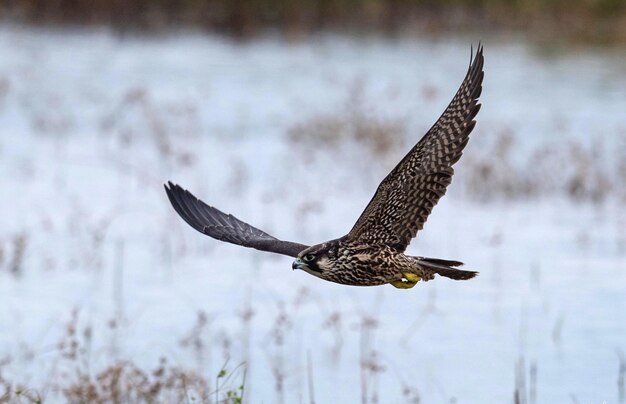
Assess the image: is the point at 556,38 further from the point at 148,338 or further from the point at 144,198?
the point at 148,338

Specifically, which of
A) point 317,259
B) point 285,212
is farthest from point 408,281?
point 285,212

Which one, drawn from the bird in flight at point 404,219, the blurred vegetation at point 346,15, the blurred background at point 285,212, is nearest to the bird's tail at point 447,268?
the bird in flight at point 404,219

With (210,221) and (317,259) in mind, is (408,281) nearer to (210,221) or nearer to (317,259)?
(317,259)

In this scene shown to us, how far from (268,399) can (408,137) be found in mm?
8022

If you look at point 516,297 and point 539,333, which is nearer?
point 539,333

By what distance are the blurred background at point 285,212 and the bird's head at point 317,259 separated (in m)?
0.53

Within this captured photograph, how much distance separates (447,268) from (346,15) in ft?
63.7

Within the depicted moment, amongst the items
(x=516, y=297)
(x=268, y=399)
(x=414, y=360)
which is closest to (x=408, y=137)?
(x=516, y=297)

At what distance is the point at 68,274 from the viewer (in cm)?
1005

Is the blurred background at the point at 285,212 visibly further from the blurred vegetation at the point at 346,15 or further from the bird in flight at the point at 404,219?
the bird in flight at the point at 404,219

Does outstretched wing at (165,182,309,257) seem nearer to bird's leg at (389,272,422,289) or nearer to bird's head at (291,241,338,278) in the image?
bird's head at (291,241,338,278)

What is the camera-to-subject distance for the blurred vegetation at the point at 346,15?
23.0 metres

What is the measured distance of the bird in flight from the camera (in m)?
5.77

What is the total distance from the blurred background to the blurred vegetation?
0.65 ft
